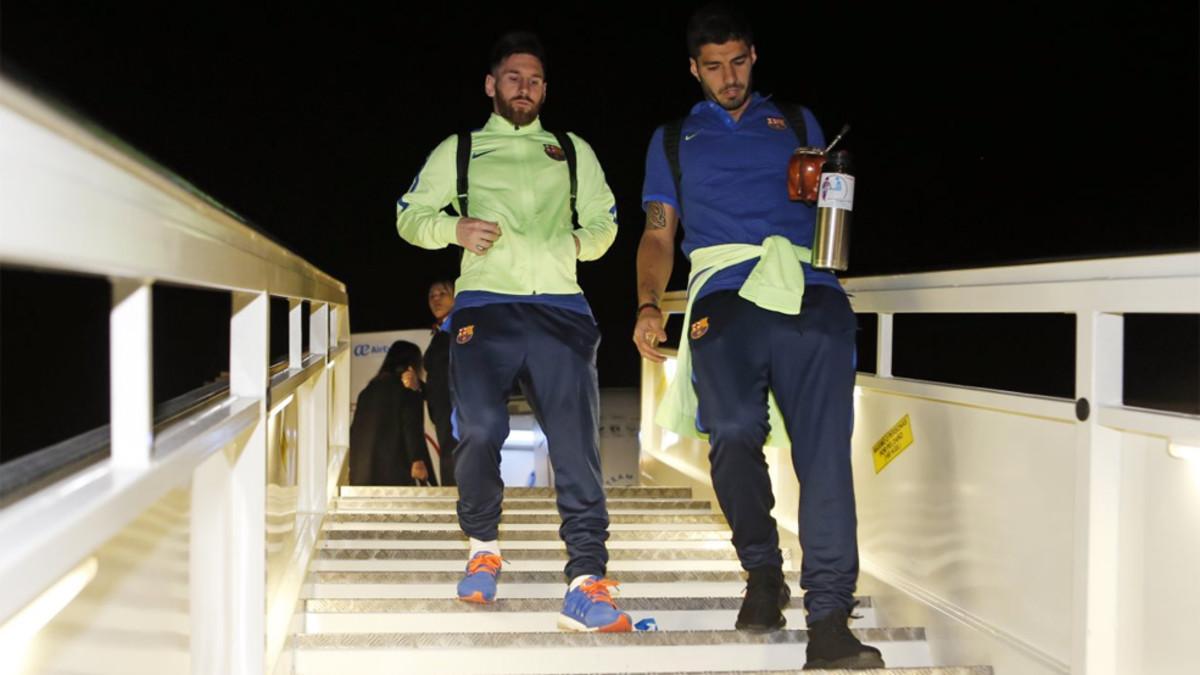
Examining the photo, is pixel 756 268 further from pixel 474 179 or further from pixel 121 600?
pixel 121 600

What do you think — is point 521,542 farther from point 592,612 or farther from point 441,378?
point 441,378

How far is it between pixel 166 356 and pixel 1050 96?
17.1m

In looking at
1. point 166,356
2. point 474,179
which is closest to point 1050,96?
point 474,179

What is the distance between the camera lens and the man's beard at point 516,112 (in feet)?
10.3

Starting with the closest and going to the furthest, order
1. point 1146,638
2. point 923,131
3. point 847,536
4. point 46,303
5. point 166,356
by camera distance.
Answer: point 1146,638, point 847,536, point 923,131, point 166,356, point 46,303

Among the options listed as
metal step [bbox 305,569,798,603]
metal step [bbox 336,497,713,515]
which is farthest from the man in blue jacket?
metal step [bbox 336,497,713,515]

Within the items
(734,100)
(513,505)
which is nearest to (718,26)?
(734,100)

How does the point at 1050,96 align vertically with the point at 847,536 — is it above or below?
above

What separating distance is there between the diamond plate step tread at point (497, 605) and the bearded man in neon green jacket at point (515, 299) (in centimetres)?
5

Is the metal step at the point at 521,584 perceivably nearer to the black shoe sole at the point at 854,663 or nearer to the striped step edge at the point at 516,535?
the striped step edge at the point at 516,535

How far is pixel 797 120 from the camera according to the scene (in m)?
2.98

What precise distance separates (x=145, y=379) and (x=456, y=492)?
4.31 m

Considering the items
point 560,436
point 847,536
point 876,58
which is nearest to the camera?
point 847,536

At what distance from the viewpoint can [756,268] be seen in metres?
2.72
